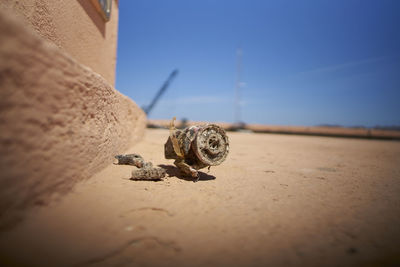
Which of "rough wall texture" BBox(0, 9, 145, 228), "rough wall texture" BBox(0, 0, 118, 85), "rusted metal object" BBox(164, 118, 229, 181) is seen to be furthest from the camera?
"rusted metal object" BBox(164, 118, 229, 181)

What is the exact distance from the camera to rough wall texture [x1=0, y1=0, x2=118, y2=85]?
2356mm

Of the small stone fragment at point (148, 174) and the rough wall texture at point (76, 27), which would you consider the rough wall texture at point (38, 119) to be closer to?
the small stone fragment at point (148, 174)

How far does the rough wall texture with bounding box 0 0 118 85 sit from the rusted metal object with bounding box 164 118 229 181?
2171mm

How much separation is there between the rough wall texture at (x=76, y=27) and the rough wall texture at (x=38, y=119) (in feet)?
3.64

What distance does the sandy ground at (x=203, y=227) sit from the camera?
1213 millimetres

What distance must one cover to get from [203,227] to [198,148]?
112 centimetres

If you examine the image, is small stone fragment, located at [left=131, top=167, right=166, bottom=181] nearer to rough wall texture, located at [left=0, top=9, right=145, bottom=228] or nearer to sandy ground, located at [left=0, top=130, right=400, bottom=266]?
sandy ground, located at [left=0, top=130, right=400, bottom=266]

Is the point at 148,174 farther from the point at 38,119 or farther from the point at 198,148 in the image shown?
the point at 38,119

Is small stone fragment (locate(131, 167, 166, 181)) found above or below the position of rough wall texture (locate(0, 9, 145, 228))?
below

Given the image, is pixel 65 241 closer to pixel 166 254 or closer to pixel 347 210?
pixel 166 254

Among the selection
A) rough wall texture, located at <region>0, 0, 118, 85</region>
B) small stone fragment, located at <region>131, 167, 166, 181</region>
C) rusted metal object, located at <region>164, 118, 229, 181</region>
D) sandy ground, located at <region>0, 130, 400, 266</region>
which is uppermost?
rough wall texture, located at <region>0, 0, 118, 85</region>

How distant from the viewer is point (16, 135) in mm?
1259

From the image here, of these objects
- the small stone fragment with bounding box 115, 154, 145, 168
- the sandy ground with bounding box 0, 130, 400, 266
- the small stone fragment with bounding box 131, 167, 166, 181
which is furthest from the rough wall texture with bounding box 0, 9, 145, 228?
the small stone fragment with bounding box 115, 154, 145, 168

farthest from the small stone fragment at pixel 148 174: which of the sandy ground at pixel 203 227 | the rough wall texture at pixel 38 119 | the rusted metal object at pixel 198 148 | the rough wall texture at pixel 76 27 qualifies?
the rough wall texture at pixel 76 27
